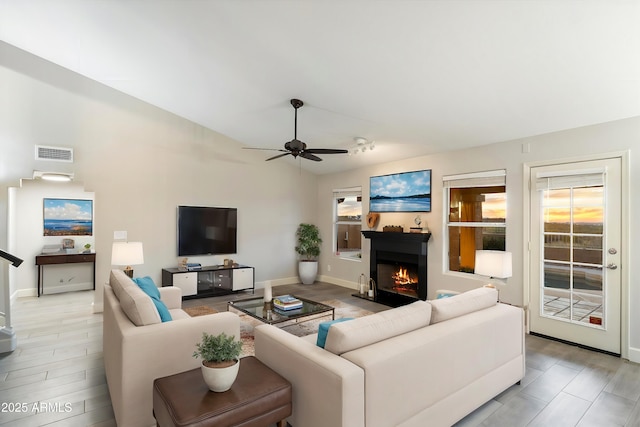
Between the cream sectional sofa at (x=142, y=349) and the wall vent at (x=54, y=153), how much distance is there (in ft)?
11.4

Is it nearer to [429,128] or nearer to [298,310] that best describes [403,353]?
[298,310]

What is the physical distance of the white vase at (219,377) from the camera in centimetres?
166

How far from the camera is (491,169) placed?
15.1ft

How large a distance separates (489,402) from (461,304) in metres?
0.80

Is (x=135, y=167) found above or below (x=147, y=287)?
above

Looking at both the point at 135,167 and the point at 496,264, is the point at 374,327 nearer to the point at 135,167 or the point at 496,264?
the point at 496,264

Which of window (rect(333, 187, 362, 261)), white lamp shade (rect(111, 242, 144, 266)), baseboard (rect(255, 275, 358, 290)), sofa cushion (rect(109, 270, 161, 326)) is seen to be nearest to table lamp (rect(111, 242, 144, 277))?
white lamp shade (rect(111, 242, 144, 266))

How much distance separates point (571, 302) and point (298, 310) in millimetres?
3186

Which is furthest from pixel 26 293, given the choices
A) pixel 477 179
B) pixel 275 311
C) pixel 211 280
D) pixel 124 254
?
pixel 477 179

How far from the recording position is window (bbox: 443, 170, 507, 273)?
4621 mm

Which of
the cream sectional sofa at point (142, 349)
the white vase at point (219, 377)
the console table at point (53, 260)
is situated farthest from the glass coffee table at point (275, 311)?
the console table at point (53, 260)

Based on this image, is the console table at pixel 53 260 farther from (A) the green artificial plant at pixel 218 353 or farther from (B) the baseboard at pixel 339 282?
(A) the green artificial plant at pixel 218 353

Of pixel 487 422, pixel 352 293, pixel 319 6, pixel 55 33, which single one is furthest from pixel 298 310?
pixel 55 33

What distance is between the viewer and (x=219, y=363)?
5.65ft
